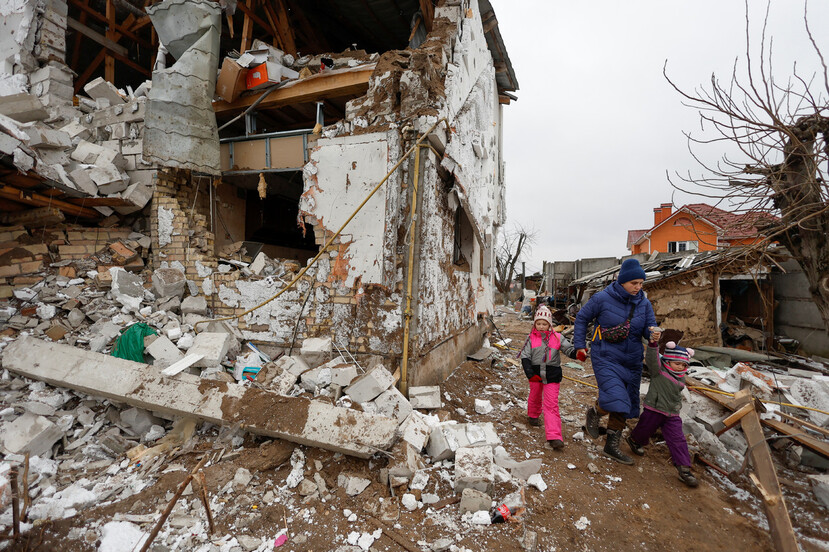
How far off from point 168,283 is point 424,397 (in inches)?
156

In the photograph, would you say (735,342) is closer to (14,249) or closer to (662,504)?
(662,504)

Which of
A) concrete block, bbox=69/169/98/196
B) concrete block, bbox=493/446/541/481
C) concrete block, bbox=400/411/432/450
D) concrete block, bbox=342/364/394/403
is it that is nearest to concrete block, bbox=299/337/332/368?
concrete block, bbox=342/364/394/403

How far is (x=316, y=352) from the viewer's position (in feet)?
13.6

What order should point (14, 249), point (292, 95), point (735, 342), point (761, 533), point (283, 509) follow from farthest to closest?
point (735, 342), point (292, 95), point (14, 249), point (283, 509), point (761, 533)

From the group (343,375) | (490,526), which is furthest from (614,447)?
(343,375)

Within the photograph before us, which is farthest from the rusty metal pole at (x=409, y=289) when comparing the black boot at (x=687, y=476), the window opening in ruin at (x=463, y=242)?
the black boot at (x=687, y=476)

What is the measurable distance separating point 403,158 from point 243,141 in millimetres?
3367

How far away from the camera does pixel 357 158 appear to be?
4.32m

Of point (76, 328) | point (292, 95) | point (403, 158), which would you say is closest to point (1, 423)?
point (76, 328)

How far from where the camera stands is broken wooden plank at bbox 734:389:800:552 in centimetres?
221

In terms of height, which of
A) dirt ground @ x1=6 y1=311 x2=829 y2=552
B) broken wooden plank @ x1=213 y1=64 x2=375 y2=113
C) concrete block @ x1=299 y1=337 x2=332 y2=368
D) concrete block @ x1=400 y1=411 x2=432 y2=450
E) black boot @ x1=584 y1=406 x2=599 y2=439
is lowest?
dirt ground @ x1=6 y1=311 x2=829 y2=552

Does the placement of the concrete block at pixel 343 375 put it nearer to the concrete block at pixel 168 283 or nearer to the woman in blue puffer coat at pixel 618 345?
the woman in blue puffer coat at pixel 618 345

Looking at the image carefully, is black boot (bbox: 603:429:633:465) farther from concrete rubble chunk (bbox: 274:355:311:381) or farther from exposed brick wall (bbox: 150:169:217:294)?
exposed brick wall (bbox: 150:169:217:294)

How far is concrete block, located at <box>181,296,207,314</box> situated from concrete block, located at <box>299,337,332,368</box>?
5.94 feet
